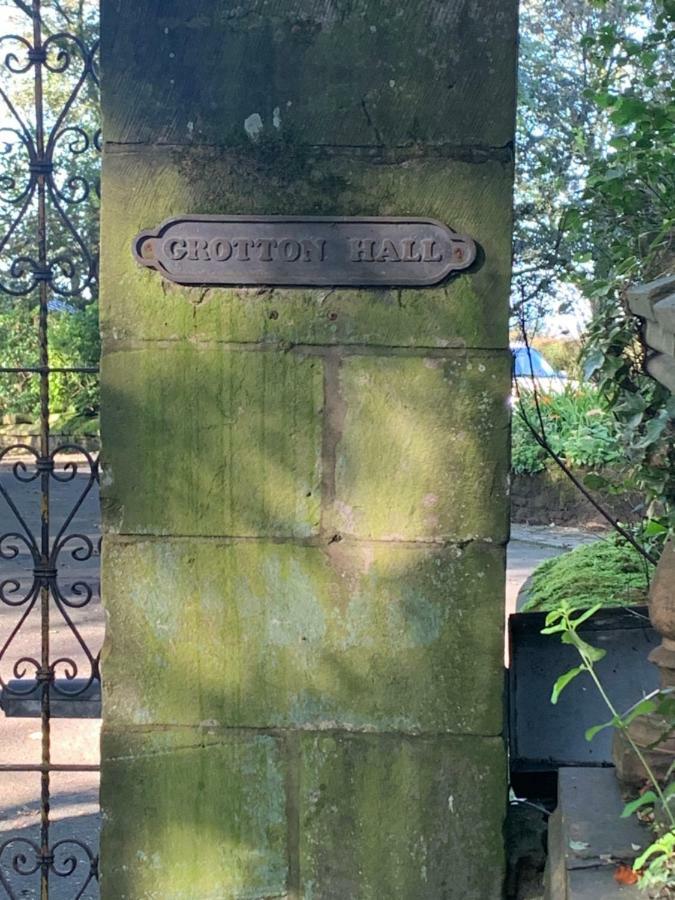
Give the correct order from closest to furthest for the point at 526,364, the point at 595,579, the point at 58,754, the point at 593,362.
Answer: the point at 593,362 < the point at 595,579 < the point at 58,754 < the point at 526,364

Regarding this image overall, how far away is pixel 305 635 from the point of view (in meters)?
2.03

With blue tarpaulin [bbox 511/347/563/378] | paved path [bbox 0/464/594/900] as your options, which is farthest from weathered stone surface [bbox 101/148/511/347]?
paved path [bbox 0/464/594/900]

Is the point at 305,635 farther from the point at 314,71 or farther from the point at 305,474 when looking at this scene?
the point at 314,71

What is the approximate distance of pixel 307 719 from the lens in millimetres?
2039

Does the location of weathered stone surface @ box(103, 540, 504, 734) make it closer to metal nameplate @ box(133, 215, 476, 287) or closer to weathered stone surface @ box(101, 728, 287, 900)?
weathered stone surface @ box(101, 728, 287, 900)

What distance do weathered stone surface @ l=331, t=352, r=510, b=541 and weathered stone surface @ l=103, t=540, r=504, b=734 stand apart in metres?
0.06

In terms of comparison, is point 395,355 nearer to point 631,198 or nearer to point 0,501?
point 631,198

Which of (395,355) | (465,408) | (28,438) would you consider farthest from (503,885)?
(28,438)

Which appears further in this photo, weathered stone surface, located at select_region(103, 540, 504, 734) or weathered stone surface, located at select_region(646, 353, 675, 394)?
weathered stone surface, located at select_region(103, 540, 504, 734)

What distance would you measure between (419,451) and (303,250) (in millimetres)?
467

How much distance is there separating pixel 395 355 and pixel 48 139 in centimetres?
121

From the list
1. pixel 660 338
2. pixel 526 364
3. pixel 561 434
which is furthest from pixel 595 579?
pixel 561 434

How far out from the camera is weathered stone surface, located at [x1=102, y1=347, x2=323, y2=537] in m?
2.00

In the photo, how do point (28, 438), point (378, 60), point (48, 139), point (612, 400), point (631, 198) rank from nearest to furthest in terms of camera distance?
point (378, 60)
point (48, 139)
point (612, 400)
point (631, 198)
point (28, 438)
